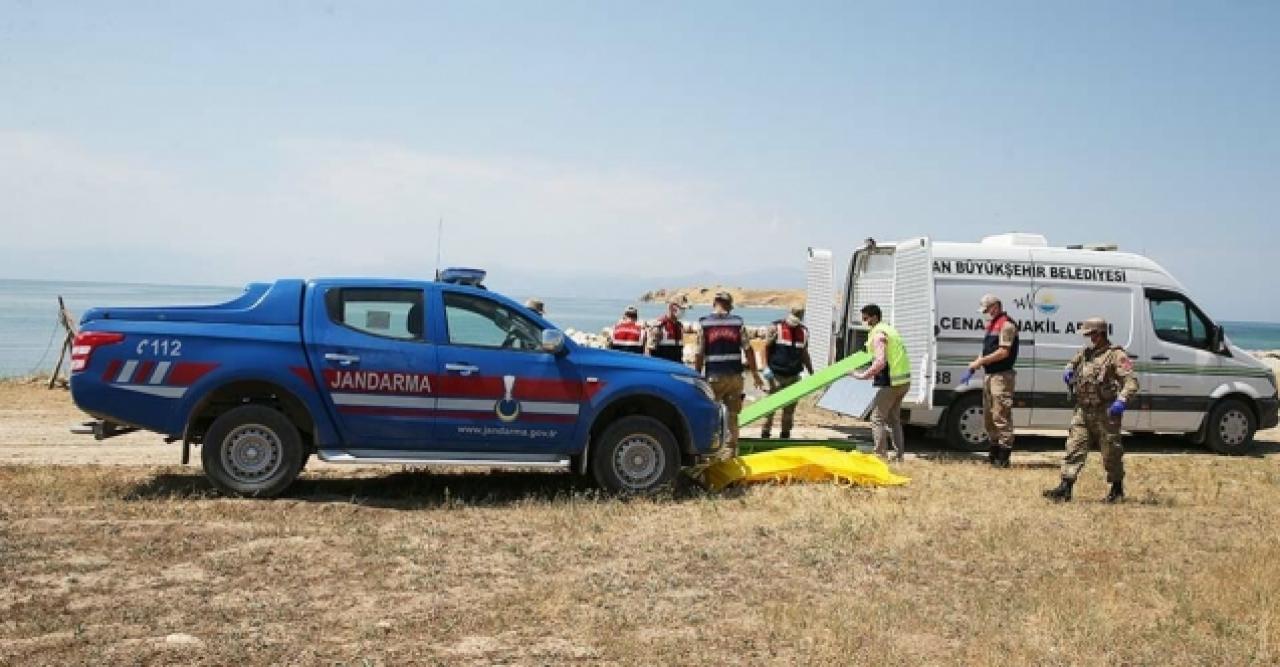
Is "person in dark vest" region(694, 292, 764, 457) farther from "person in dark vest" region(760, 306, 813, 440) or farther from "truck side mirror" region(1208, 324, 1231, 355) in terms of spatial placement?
"truck side mirror" region(1208, 324, 1231, 355)

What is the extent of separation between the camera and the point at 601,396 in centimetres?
912

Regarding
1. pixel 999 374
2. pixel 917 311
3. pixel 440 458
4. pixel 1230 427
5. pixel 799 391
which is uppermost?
pixel 917 311

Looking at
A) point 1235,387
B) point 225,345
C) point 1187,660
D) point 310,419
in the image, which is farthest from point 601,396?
point 1235,387

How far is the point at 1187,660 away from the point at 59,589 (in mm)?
6073

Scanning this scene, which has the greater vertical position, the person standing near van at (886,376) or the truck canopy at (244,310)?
the truck canopy at (244,310)

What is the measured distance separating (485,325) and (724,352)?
3.49 metres

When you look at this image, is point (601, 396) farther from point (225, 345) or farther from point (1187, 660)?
point (1187, 660)

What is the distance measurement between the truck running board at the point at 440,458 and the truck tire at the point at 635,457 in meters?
0.36

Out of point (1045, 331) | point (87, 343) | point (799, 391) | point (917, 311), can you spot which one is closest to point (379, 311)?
point (87, 343)

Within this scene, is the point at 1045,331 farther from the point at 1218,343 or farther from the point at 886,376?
the point at 886,376

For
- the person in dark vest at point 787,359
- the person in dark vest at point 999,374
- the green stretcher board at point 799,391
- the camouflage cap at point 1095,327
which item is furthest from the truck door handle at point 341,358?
the person in dark vest at point 999,374

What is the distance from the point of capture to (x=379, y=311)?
8.87 m

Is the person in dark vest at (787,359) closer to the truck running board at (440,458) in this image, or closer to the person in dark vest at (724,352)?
the person in dark vest at (724,352)

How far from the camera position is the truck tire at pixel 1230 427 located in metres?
13.8
